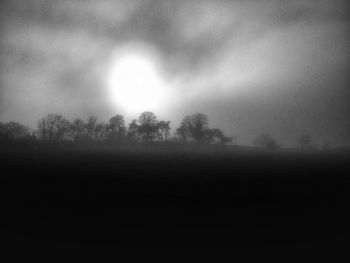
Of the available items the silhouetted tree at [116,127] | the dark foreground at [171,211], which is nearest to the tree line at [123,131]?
the silhouetted tree at [116,127]

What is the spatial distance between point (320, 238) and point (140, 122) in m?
80.4

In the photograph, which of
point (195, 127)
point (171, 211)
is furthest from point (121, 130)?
point (171, 211)

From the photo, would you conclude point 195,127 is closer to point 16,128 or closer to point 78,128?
point 78,128

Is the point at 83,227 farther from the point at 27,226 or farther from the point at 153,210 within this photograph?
the point at 153,210

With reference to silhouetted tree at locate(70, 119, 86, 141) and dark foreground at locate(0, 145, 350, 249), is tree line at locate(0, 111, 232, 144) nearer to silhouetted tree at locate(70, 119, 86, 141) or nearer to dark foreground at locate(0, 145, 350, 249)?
silhouetted tree at locate(70, 119, 86, 141)

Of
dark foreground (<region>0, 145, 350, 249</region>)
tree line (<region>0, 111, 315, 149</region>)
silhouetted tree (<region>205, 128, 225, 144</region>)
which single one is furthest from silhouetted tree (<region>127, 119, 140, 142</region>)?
dark foreground (<region>0, 145, 350, 249</region>)

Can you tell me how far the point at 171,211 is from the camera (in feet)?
34.3

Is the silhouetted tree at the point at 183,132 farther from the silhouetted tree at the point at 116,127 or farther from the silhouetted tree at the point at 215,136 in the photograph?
the silhouetted tree at the point at 116,127

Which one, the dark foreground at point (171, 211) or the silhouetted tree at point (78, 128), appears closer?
the dark foreground at point (171, 211)

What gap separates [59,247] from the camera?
7637mm

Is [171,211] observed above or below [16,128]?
below

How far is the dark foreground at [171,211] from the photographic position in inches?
326

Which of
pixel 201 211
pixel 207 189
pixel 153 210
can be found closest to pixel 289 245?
pixel 201 211

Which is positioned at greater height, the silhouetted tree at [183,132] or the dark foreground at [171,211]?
the silhouetted tree at [183,132]
